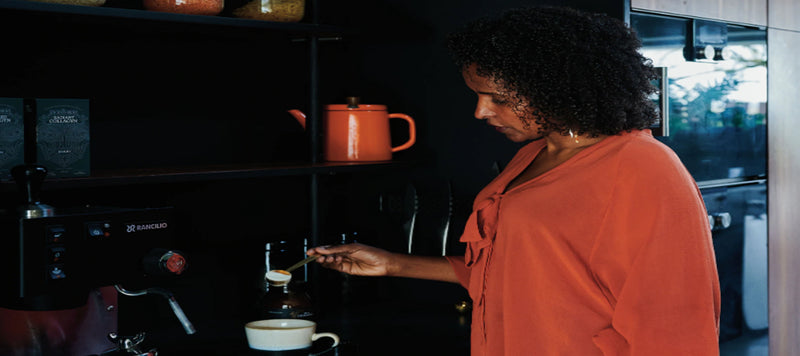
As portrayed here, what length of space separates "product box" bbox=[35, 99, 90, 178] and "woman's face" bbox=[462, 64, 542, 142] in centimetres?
74

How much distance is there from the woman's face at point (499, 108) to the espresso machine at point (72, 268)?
2.03 ft

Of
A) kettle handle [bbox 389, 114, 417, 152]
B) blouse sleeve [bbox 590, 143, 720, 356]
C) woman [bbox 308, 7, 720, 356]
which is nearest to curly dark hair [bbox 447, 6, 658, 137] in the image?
woman [bbox 308, 7, 720, 356]

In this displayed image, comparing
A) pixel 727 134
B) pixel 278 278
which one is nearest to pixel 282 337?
pixel 278 278

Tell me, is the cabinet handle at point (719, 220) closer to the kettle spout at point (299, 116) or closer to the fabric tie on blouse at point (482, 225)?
the fabric tie on blouse at point (482, 225)

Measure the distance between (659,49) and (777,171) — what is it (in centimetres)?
64

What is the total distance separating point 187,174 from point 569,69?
2.64ft

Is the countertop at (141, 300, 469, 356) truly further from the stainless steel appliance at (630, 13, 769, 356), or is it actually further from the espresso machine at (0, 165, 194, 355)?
the stainless steel appliance at (630, 13, 769, 356)

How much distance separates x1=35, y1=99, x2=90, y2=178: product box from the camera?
1.52 m

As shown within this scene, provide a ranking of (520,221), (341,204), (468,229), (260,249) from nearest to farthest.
→ 1. (520,221)
2. (468,229)
3. (260,249)
4. (341,204)

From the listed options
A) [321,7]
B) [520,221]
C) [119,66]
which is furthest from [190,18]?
[520,221]

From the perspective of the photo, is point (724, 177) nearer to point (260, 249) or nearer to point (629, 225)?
point (629, 225)

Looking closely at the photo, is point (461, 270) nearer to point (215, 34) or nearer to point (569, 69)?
point (569, 69)

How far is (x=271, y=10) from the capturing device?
1875 millimetres

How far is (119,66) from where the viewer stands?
1891 mm
